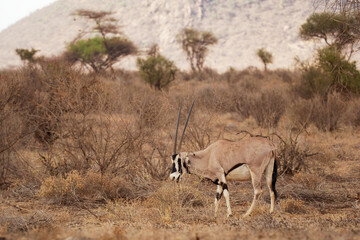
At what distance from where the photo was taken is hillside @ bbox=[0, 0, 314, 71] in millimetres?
65875

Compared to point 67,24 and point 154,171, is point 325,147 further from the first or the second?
point 67,24

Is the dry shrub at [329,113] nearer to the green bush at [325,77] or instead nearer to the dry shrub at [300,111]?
the dry shrub at [300,111]

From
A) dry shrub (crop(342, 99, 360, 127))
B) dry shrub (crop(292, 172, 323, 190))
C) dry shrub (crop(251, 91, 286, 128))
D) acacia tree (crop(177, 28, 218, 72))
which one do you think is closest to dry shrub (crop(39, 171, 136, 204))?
dry shrub (crop(292, 172, 323, 190))

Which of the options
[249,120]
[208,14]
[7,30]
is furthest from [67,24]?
[249,120]

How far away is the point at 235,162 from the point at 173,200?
3.33 ft

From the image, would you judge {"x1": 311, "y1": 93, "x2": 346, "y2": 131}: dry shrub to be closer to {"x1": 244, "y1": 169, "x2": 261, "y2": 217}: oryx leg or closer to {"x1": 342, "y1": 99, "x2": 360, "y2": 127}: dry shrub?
{"x1": 342, "y1": 99, "x2": 360, "y2": 127}: dry shrub

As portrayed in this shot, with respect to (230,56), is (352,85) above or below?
above

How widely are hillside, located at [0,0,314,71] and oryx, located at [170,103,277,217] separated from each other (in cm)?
5819

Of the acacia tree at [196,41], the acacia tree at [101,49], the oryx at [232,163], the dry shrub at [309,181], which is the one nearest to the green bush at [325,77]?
the dry shrub at [309,181]

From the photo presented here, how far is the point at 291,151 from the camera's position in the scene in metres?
8.27

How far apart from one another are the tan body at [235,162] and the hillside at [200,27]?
191 feet

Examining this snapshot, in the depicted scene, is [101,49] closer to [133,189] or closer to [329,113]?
[329,113]

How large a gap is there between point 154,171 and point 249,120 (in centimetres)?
855

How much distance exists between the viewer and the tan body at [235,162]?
5.30 m
